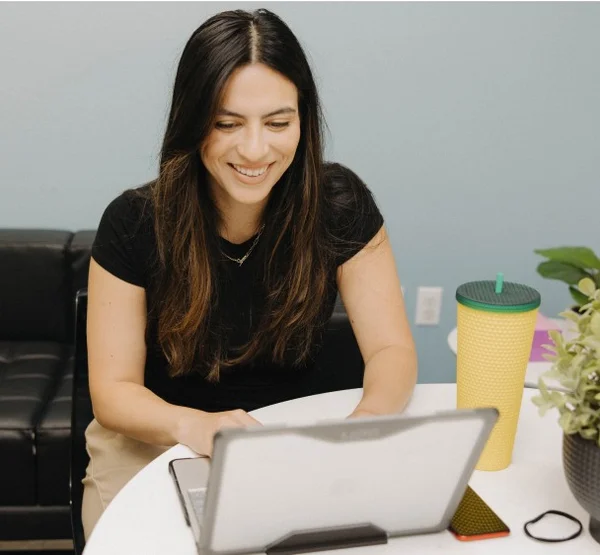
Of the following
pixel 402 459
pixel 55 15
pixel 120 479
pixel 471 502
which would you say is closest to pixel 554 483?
pixel 471 502

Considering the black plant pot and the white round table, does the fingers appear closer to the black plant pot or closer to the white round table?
the white round table

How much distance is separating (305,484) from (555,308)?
2053 mm

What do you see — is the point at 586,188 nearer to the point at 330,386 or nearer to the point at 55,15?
the point at 330,386

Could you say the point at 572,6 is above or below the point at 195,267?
above

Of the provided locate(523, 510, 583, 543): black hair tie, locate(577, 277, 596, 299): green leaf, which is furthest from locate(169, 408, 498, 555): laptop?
locate(577, 277, 596, 299): green leaf

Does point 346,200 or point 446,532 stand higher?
point 346,200

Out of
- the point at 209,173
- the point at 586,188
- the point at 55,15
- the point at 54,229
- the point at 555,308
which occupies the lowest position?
the point at 555,308

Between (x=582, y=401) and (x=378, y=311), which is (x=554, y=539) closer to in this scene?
(x=582, y=401)

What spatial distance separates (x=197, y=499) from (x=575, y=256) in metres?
1.36

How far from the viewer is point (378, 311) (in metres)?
1.59

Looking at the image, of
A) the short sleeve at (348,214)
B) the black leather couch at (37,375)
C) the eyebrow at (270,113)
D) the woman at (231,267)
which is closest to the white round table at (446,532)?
the woman at (231,267)

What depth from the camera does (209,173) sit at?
61.7 inches

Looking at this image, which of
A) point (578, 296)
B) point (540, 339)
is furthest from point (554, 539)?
point (578, 296)

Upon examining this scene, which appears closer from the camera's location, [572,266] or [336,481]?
[336,481]
